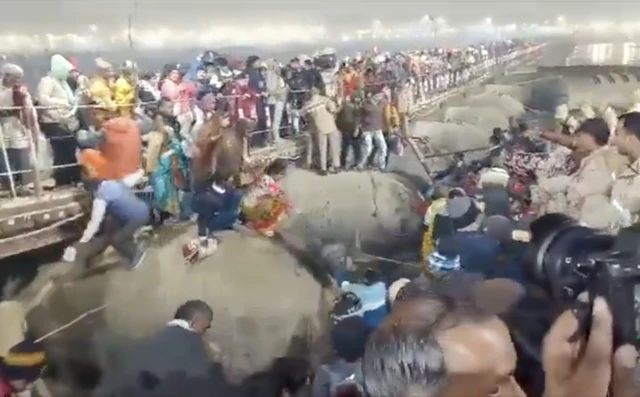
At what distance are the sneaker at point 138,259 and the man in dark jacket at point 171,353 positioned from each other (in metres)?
0.12

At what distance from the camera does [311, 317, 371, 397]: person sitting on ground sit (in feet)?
5.76

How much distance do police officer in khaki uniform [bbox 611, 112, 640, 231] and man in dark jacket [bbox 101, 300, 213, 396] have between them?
0.84 m

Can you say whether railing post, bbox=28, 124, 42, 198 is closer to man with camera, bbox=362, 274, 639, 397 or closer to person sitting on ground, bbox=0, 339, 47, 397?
person sitting on ground, bbox=0, 339, 47, 397

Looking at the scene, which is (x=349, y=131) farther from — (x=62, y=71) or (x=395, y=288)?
(x=62, y=71)

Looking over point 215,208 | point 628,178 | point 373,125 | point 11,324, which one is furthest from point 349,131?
point 11,324

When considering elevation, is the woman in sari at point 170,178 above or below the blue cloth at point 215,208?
above

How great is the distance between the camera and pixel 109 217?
1.69 metres

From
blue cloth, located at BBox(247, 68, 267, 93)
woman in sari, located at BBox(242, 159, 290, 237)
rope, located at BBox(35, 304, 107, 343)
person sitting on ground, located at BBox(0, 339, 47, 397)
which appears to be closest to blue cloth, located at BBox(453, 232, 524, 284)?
woman in sari, located at BBox(242, 159, 290, 237)

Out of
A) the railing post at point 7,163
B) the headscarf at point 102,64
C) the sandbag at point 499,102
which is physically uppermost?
the headscarf at point 102,64

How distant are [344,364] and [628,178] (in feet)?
2.22

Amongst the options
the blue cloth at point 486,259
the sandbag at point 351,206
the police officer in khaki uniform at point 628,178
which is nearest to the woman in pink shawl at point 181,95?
the sandbag at point 351,206

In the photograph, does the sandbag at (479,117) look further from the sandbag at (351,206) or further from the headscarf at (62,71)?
the headscarf at (62,71)

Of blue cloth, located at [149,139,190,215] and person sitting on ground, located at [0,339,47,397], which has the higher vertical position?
blue cloth, located at [149,139,190,215]

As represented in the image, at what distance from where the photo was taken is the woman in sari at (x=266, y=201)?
174cm
